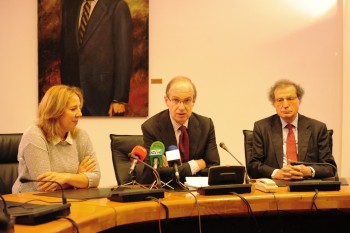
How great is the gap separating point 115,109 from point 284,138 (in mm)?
1670

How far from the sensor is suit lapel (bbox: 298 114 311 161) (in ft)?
9.93

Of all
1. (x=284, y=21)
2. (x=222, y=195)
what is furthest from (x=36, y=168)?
(x=284, y=21)

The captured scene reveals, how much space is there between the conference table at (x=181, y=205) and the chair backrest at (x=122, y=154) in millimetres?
923

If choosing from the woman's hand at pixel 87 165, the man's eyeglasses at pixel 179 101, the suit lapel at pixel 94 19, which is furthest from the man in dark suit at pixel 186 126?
the suit lapel at pixel 94 19

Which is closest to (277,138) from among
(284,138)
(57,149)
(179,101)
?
(284,138)

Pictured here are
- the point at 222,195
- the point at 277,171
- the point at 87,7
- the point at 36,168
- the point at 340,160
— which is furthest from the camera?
the point at 340,160

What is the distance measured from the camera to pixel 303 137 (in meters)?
3.07

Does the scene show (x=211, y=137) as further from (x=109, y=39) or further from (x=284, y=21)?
(x=284, y=21)

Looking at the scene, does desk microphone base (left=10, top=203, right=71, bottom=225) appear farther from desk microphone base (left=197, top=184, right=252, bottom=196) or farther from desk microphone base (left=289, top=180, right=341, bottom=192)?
desk microphone base (left=289, top=180, right=341, bottom=192)

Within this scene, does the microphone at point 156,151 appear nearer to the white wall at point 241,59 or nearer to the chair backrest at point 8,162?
the chair backrest at point 8,162

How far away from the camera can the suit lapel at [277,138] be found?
3.04m

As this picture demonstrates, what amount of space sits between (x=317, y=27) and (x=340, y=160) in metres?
1.32

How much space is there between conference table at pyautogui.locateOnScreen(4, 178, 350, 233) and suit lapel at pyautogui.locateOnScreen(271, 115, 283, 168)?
27.8 inches

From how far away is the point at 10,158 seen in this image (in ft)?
9.51
